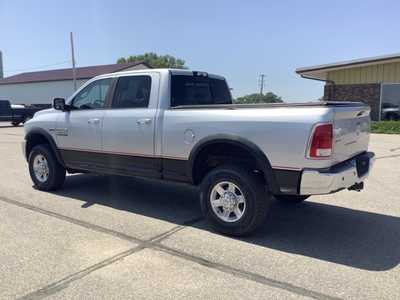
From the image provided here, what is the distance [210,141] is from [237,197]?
75 cm

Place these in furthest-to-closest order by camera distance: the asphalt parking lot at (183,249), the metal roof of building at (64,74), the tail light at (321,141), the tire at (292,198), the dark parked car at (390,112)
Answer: the metal roof of building at (64,74)
the dark parked car at (390,112)
the tire at (292,198)
the tail light at (321,141)
the asphalt parking lot at (183,249)

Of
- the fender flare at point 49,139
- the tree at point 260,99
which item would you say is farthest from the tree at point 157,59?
the fender flare at point 49,139

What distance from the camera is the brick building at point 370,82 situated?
2062 cm

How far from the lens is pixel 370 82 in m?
21.4

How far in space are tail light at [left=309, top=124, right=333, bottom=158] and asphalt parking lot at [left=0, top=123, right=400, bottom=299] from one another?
1.08m

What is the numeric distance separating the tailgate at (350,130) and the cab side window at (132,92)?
8.60 ft

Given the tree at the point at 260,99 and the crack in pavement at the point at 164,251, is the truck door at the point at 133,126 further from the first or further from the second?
the tree at the point at 260,99

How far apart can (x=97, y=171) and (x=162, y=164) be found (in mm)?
1425

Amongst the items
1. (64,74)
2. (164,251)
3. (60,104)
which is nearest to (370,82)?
(60,104)

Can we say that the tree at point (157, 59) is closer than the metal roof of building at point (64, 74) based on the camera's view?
No

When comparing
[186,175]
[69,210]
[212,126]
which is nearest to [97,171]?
[69,210]

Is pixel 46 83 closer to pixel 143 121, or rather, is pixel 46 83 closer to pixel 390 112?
pixel 390 112

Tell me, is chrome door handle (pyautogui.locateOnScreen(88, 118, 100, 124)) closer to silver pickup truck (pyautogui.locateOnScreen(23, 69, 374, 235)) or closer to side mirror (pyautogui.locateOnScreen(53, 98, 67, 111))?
silver pickup truck (pyautogui.locateOnScreen(23, 69, 374, 235))

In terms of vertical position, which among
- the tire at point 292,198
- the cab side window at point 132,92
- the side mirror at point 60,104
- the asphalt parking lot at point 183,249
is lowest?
the asphalt parking lot at point 183,249
